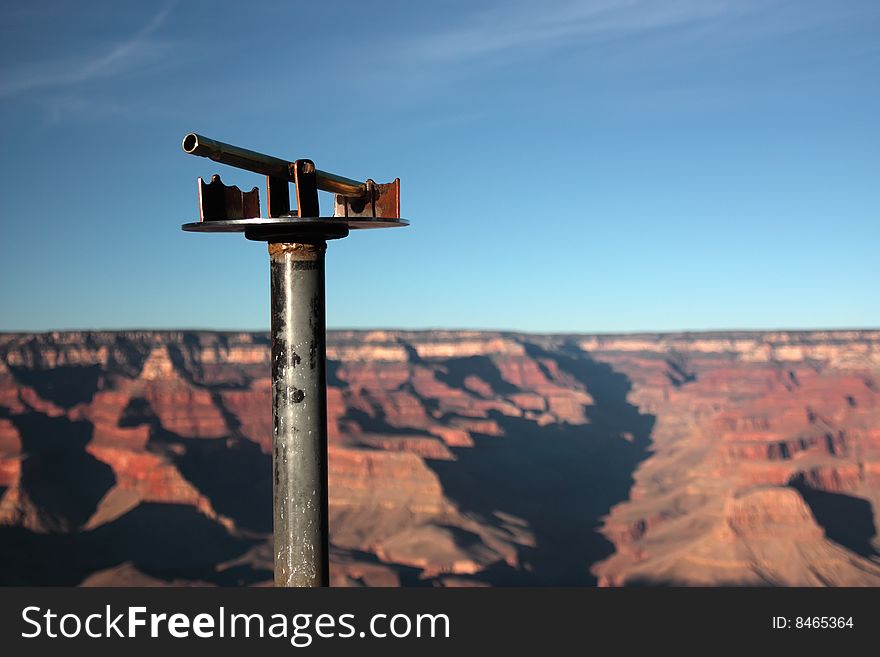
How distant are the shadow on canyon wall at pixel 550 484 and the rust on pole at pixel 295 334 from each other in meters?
74.9

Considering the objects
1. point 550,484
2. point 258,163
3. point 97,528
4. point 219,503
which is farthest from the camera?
point 550,484

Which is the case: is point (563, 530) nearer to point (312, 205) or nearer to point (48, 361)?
point (48, 361)

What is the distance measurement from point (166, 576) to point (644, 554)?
4441 centimetres

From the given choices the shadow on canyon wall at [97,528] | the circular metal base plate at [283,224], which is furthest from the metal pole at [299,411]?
the shadow on canyon wall at [97,528]

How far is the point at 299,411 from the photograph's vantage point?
7.12m

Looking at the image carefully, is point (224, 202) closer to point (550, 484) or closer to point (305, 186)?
point (305, 186)

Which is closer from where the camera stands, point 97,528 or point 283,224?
point 283,224

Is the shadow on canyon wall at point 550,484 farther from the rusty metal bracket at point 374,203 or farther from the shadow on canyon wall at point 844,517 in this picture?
the rusty metal bracket at point 374,203

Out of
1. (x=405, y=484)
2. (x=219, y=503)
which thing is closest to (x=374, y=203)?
(x=405, y=484)

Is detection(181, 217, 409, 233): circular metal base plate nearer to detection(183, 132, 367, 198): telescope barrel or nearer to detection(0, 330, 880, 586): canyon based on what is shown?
detection(183, 132, 367, 198): telescope barrel

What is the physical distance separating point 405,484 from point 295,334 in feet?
331

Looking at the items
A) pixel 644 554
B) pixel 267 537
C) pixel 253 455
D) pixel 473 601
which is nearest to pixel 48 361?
pixel 253 455

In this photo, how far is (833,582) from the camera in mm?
78500

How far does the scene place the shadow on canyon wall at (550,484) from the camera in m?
92.1
